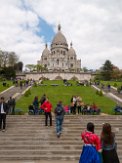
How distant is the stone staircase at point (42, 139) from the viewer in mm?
14680

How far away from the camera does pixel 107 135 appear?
8914mm

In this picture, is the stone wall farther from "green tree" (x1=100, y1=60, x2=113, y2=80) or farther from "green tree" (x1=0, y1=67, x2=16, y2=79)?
"green tree" (x1=0, y1=67, x2=16, y2=79)

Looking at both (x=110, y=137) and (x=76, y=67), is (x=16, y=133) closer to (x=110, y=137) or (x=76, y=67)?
(x=110, y=137)

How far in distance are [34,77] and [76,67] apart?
104 ft

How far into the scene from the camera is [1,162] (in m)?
13.7

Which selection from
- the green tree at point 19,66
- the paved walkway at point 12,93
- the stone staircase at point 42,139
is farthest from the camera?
the green tree at point 19,66

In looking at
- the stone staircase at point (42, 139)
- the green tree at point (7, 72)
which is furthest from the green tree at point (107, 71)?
the stone staircase at point (42, 139)

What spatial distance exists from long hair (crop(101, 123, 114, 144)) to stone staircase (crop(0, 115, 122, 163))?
5496 millimetres

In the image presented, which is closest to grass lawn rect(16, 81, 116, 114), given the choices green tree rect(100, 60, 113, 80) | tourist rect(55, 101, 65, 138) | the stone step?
tourist rect(55, 101, 65, 138)

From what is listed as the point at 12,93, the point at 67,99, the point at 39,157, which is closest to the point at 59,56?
the point at 12,93

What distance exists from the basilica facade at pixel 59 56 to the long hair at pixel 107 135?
432 ft

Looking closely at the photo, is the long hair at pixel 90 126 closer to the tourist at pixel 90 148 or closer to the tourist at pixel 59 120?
the tourist at pixel 90 148

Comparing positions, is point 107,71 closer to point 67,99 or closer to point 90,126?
point 67,99

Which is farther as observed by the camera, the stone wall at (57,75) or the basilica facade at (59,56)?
the basilica facade at (59,56)
